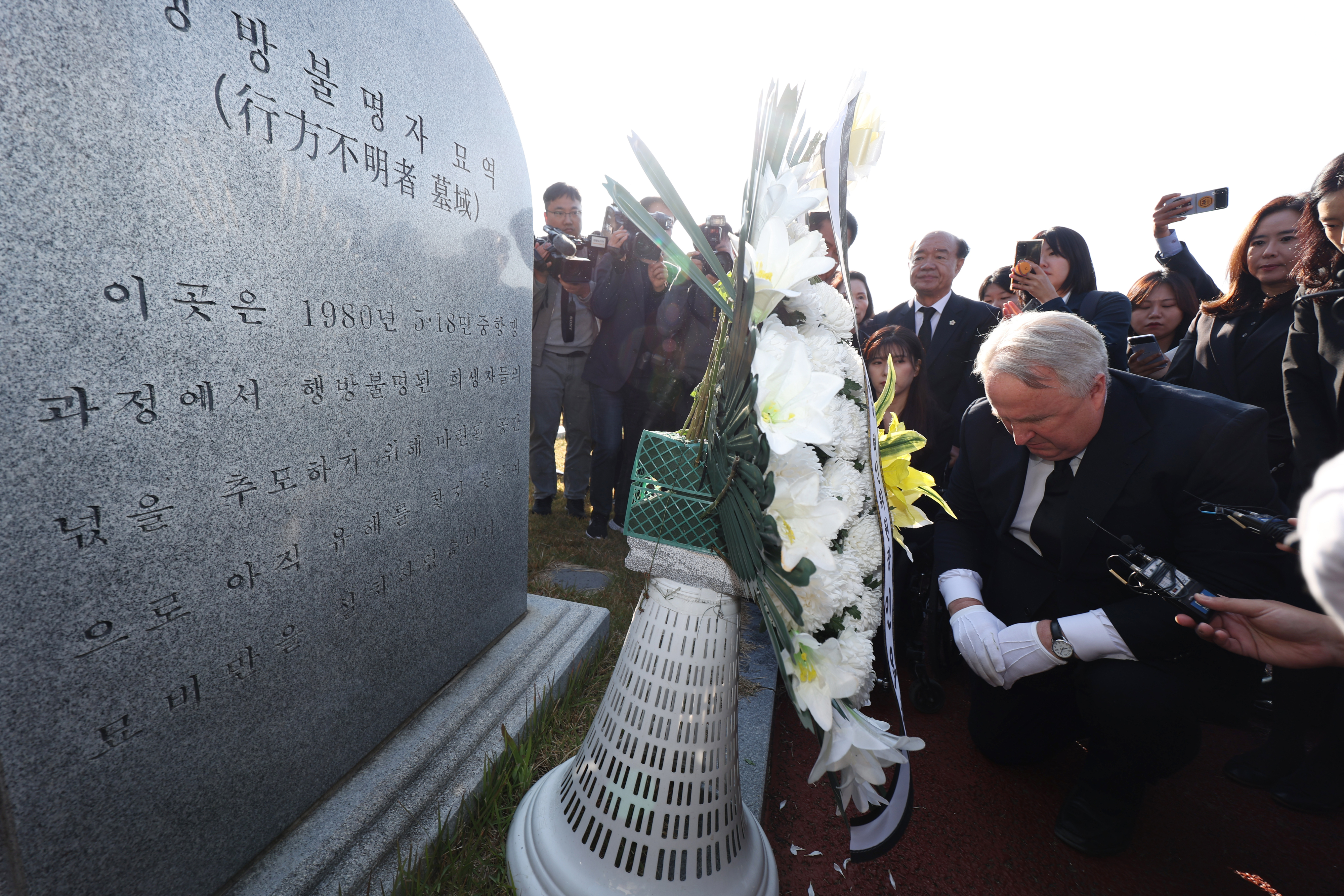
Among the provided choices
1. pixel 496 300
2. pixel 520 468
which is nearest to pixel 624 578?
pixel 520 468

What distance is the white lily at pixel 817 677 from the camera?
1.04 m

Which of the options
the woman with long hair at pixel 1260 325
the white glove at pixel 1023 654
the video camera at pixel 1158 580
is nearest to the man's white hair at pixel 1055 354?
the video camera at pixel 1158 580

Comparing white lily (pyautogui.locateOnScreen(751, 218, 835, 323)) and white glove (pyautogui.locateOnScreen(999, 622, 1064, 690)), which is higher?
white lily (pyautogui.locateOnScreen(751, 218, 835, 323))

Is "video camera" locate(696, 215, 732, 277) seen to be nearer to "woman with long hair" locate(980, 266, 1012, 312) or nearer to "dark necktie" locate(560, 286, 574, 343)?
"dark necktie" locate(560, 286, 574, 343)

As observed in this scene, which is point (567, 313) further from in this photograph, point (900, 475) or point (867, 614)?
point (867, 614)

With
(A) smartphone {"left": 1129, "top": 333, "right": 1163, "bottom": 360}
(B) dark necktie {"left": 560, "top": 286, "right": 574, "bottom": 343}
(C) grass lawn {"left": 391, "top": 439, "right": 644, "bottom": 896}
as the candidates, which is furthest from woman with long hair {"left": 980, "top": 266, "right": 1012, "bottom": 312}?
(C) grass lawn {"left": 391, "top": 439, "right": 644, "bottom": 896}

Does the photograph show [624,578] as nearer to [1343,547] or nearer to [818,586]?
[818,586]

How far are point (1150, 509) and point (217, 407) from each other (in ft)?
8.65

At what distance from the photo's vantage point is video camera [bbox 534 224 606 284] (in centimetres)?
379

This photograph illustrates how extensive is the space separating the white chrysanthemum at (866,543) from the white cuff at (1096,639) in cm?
122

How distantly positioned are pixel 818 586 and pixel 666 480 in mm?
407

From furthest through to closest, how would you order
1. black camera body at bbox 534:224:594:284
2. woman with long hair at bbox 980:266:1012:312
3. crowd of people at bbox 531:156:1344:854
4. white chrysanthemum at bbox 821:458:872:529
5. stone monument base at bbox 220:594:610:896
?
woman with long hair at bbox 980:266:1012:312 → black camera body at bbox 534:224:594:284 → crowd of people at bbox 531:156:1344:854 → stone monument base at bbox 220:594:610:896 → white chrysanthemum at bbox 821:458:872:529

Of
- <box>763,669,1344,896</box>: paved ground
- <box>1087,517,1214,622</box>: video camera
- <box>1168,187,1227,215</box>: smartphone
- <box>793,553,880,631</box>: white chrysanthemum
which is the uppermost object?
<box>1168,187,1227,215</box>: smartphone

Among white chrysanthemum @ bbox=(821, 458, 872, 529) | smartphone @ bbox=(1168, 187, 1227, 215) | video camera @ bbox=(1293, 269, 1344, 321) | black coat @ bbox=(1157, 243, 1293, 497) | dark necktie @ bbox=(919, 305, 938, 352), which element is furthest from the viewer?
dark necktie @ bbox=(919, 305, 938, 352)
